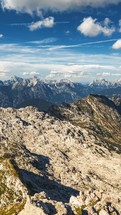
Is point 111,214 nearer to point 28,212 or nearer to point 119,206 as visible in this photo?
point 119,206

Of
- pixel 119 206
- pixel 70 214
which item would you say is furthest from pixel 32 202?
pixel 119 206

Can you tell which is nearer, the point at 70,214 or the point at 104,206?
the point at 70,214

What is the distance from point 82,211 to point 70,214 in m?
6.02

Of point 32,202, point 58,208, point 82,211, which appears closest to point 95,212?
point 82,211

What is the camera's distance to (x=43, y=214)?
160750 mm

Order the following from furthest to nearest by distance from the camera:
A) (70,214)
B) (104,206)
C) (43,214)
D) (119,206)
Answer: (119,206), (104,206), (70,214), (43,214)

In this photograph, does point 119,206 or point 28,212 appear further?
point 119,206

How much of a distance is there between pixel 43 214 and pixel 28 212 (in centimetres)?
1027

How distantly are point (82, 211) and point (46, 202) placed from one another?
19.4 meters

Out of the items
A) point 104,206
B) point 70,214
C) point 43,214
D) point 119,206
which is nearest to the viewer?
point 43,214

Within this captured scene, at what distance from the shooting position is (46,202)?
179625 millimetres

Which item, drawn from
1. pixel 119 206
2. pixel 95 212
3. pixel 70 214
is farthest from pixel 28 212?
pixel 119 206

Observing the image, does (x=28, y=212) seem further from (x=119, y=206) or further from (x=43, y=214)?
(x=119, y=206)

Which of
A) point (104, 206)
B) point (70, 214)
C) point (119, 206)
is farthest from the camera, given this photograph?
point (119, 206)
